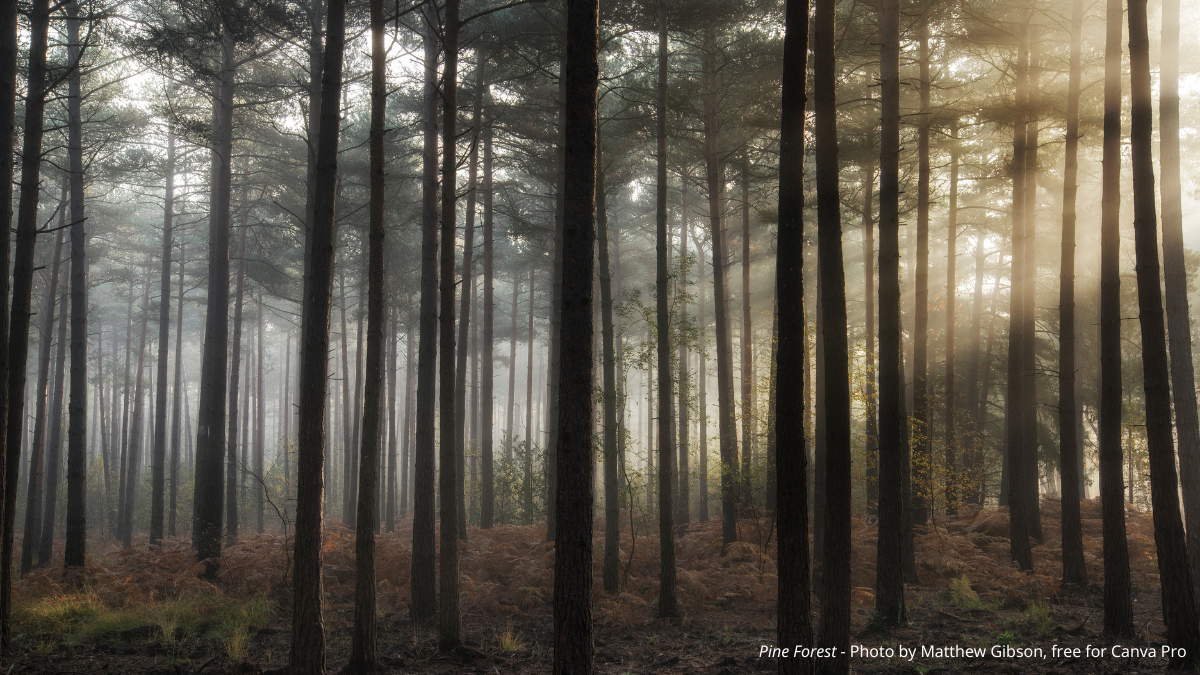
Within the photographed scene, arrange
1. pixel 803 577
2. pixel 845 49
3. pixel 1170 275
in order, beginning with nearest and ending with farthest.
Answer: pixel 803 577 < pixel 1170 275 < pixel 845 49

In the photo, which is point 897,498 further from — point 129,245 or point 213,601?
point 129,245

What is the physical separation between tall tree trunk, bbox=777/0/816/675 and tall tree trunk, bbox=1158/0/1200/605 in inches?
255

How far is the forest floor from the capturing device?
7531 mm

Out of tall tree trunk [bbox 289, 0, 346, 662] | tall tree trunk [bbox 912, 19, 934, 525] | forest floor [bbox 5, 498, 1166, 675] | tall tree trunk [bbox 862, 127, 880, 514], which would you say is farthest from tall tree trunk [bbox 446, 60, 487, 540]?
tall tree trunk [bbox 912, 19, 934, 525]

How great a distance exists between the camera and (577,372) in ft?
17.5

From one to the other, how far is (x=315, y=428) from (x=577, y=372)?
3315mm

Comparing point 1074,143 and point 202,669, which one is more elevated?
point 1074,143

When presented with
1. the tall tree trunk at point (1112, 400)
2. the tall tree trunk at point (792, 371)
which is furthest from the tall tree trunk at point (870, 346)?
the tall tree trunk at point (792, 371)

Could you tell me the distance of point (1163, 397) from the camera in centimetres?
721

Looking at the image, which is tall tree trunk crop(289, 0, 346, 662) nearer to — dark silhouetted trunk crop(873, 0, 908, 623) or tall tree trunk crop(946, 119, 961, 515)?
dark silhouetted trunk crop(873, 0, 908, 623)

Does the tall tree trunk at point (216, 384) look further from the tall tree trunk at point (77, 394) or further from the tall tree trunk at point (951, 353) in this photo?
the tall tree trunk at point (951, 353)

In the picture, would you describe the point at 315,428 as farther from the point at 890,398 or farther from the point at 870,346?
the point at 870,346

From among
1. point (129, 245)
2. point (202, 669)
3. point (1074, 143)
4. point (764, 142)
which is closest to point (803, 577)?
point (202, 669)

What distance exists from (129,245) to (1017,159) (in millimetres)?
34608
